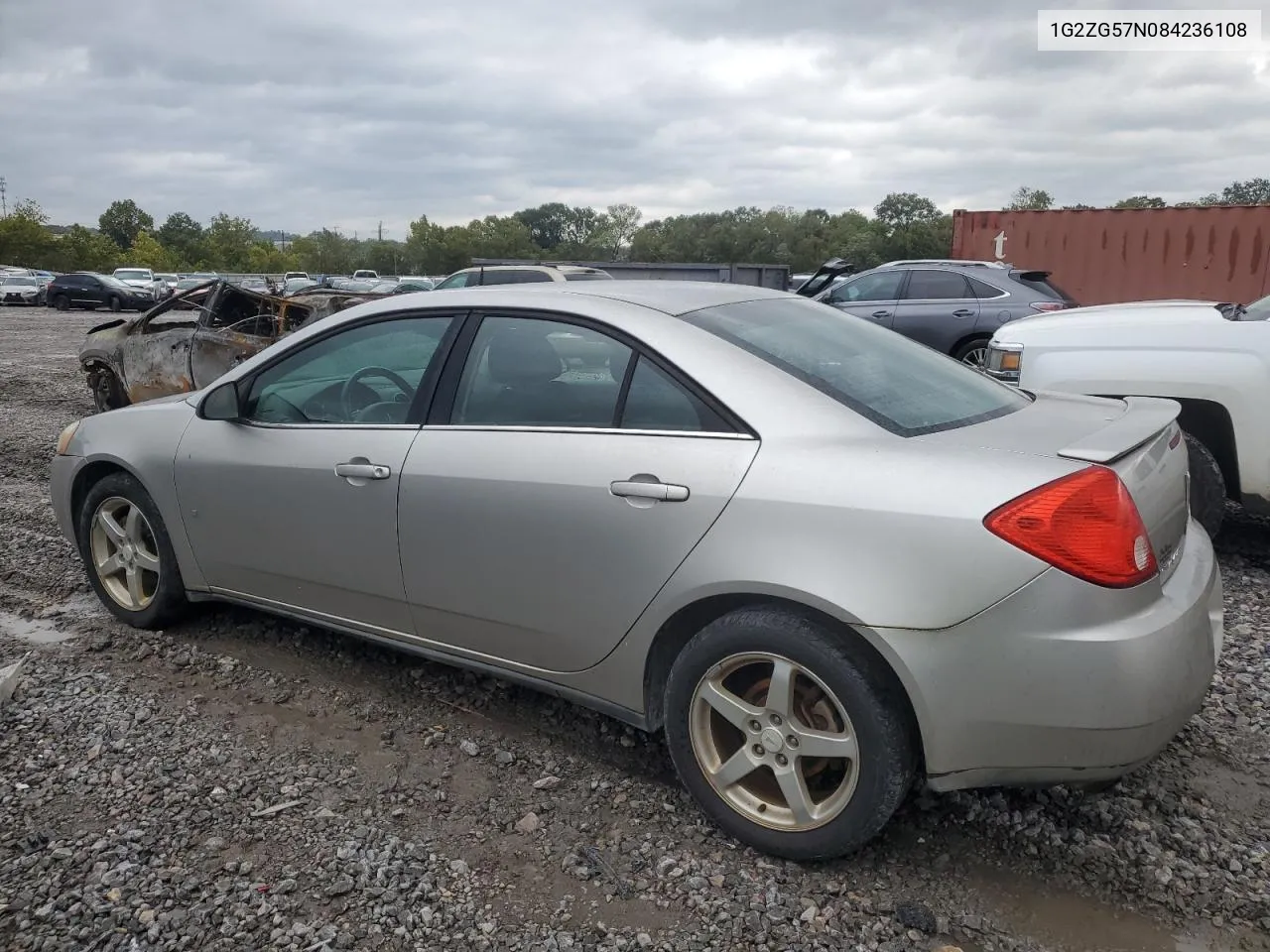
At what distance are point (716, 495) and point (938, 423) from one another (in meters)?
0.68

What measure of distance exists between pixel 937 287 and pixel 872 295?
88 centimetres

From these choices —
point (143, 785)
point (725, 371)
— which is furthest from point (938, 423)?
point (143, 785)

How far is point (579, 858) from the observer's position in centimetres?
264

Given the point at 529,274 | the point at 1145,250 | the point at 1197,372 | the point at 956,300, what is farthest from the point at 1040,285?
the point at 1197,372

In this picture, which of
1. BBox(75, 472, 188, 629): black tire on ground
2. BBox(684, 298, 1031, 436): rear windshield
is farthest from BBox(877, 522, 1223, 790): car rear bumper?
BBox(75, 472, 188, 629): black tire on ground

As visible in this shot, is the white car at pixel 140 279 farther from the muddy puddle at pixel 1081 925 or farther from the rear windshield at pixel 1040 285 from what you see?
the muddy puddle at pixel 1081 925

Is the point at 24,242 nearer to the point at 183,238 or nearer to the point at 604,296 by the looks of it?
the point at 183,238

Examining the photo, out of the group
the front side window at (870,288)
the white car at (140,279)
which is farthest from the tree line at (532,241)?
the front side window at (870,288)

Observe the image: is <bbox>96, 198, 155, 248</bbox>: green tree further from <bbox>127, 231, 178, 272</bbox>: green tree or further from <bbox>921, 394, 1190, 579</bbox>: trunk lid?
<bbox>921, 394, 1190, 579</bbox>: trunk lid

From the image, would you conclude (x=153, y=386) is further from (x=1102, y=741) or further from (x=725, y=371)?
(x=1102, y=741)

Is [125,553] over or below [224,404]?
below

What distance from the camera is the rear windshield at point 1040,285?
10764mm

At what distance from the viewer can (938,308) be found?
11.0 meters

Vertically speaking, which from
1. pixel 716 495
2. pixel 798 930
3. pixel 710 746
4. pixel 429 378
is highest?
pixel 429 378
